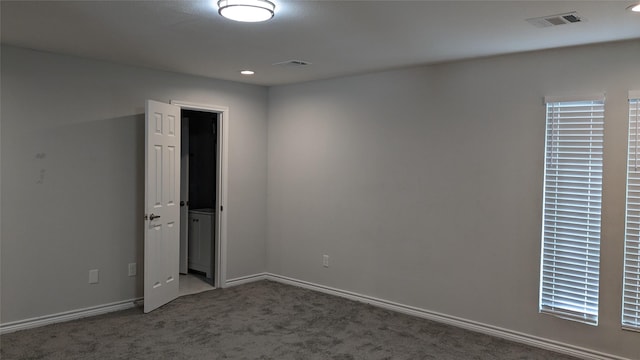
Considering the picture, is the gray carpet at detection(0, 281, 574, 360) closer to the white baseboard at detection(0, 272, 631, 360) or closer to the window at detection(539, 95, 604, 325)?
the white baseboard at detection(0, 272, 631, 360)

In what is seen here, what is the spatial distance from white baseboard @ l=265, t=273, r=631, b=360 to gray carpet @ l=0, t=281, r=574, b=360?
0.24 ft

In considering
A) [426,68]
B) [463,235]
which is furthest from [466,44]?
[463,235]

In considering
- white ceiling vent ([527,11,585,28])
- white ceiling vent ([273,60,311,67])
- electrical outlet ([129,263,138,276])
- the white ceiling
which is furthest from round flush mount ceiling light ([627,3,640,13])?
electrical outlet ([129,263,138,276])

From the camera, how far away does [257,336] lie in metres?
4.02

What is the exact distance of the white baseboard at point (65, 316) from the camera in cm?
402

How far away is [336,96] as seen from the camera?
531 cm

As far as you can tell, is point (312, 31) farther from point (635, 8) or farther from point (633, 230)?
point (633, 230)

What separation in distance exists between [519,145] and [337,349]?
87.0 inches

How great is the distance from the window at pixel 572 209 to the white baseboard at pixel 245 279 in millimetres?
3285

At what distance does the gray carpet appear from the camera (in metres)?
3.65

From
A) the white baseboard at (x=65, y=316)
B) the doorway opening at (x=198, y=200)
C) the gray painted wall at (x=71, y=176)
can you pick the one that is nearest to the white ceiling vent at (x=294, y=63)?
the gray painted wall at (x=71, y=176)

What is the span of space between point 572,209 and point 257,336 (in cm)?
270

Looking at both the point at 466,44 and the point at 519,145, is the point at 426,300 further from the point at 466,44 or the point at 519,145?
the point at 466,44

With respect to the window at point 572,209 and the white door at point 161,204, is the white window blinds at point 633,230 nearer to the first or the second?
the window at point 572,209
